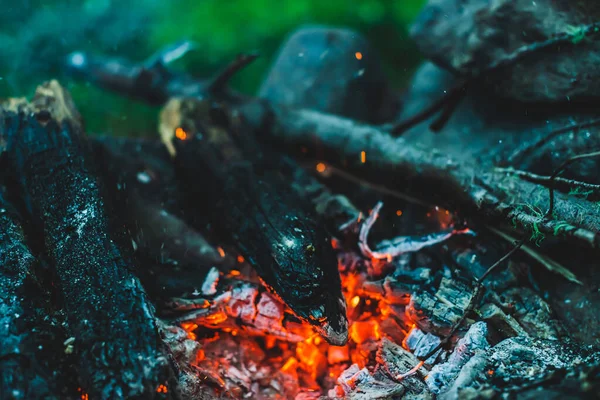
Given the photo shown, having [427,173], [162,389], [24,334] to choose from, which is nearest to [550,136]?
[427,173]

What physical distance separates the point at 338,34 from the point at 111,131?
9.97 feet

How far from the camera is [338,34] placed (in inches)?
192

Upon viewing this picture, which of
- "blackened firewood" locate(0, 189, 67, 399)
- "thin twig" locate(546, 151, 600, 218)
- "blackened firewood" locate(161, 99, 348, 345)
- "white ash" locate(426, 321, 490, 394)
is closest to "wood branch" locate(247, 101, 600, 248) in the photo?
"thin twig" locate(546, 151, 600, 218)

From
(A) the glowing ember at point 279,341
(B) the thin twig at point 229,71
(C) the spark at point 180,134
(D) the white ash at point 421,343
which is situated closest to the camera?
(D) the white ash at point 421,343

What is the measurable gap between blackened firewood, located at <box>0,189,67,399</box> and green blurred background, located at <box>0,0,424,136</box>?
3.34m

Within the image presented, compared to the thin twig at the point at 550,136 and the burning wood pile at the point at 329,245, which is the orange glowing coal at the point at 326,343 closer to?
the burning wood pile at the point at 329,245

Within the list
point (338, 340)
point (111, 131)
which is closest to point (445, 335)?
point (338, 340)

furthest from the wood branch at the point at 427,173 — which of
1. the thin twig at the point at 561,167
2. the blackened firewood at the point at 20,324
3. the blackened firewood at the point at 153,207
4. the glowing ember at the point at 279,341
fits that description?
the blackened firewood at the point at 20,324

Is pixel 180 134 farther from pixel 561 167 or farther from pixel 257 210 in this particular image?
pixel 561 167

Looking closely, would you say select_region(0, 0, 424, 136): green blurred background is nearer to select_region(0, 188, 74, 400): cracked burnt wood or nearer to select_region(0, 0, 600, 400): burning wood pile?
select_region(0, 0, 600, 400): burning wood pile

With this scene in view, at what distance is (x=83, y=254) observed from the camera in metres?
2.53

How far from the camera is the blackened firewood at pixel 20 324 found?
198 cm

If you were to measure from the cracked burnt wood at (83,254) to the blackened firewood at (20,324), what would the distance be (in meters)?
0.14

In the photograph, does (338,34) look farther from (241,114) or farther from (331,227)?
(331,227)
